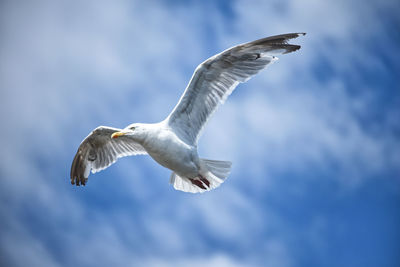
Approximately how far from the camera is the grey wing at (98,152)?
832cm

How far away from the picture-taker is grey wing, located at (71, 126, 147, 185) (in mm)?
8320

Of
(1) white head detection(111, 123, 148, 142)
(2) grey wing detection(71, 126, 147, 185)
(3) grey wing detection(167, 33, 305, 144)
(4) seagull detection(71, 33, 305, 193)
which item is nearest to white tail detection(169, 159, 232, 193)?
(4) seagull detection(71, 33, 305, 193)

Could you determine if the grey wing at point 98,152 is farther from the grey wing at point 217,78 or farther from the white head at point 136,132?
the grey wing at point 217,78

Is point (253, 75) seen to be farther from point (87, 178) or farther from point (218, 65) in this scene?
point (87, 178)

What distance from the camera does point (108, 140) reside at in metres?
8.36

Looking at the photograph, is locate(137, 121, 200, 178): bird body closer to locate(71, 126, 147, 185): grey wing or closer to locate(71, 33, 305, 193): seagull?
locate(71, 33, 305, 193): seagull

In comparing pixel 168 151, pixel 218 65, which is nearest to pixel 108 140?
pixel 168 151

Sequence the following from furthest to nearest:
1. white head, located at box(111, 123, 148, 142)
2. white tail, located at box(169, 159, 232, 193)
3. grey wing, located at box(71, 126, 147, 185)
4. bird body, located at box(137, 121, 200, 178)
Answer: grey wing, located at box(71, 126, 147, 185) < white tail, located at box(169, 159, 232, 193) < white head, located at box(111, 123, 148, 142) < bird body, located at box(137, 121, 200, 178)

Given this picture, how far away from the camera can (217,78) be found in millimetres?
6957

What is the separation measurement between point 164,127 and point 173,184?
117 cm

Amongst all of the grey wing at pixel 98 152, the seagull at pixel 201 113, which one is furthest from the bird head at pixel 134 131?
the grey wing at pixel 98 152

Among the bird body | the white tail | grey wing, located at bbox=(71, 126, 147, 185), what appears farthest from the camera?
grey wing, located at bbox=(71, 126, 147, 185)

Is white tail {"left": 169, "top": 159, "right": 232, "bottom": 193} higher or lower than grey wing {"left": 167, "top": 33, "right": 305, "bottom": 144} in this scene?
lower

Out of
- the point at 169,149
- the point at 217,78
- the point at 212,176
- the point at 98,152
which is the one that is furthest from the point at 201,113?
the point at 98,152
